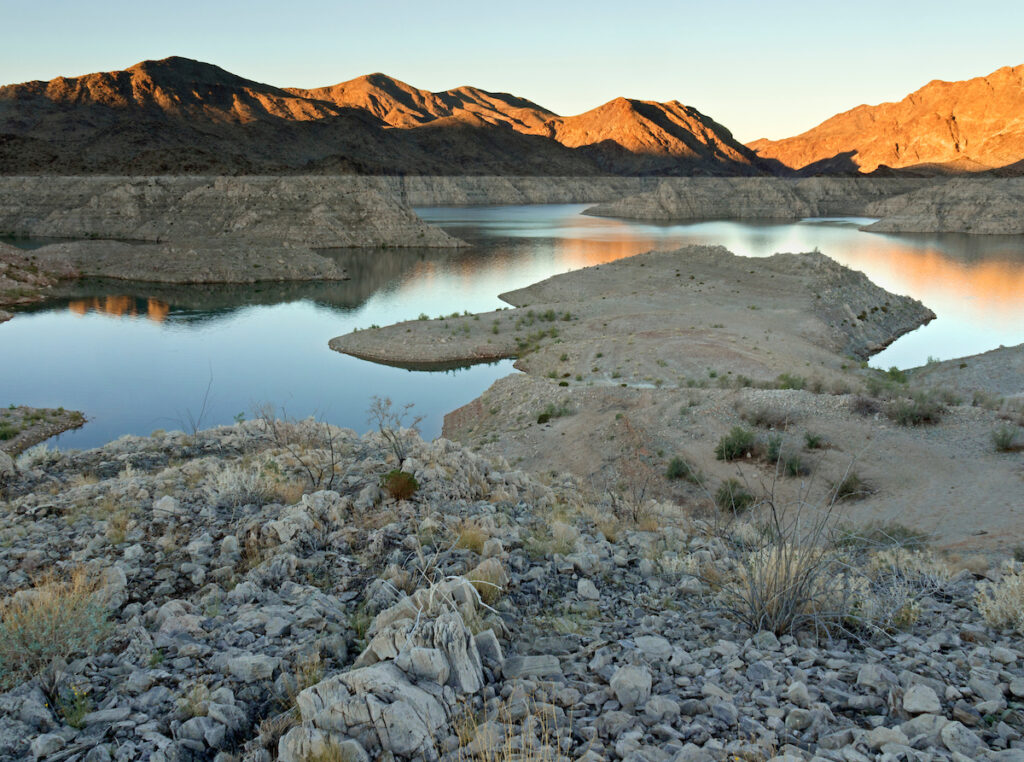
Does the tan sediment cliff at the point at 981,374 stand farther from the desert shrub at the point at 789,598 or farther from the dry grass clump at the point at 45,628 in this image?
the dry grass clump at the point at 45,628

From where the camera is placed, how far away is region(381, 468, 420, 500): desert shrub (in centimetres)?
724

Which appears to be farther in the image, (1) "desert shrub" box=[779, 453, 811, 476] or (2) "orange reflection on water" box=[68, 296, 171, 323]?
(2) "orange reflection on water" box=[68, 296, 171, 323]

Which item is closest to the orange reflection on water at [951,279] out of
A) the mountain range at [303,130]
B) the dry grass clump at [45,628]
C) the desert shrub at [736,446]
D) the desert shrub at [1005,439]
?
the desert shrub at [1005,439]

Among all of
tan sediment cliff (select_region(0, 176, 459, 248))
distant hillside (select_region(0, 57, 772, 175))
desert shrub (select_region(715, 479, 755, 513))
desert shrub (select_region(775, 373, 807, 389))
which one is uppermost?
distant hillside (select_region(0, 57, 772, 175))

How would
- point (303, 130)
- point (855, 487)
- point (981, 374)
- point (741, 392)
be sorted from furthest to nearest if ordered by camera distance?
point (303, 130), point (981, 374), point (741, 392), point (855, 487)

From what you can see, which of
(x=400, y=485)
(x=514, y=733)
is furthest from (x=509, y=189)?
(x=514, y=733)

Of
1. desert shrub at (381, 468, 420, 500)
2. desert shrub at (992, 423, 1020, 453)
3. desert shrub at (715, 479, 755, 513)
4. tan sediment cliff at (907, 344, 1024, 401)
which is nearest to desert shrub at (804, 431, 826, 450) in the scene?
desert shrub at (715, 479, 755, 513)

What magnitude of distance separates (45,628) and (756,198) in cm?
13529

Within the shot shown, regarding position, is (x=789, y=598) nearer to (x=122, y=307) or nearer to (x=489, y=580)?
(x=489, y=580)

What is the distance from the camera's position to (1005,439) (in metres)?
12.8

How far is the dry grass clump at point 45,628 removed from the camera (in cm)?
386

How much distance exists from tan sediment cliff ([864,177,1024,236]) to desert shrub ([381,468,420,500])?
10036 centimetres

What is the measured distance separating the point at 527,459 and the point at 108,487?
9976 mm

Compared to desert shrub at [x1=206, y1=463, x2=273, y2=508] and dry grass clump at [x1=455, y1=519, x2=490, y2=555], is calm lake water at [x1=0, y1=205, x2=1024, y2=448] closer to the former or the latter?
desert shrub at [x1=206, y1=463, x2=273, y2=508]
